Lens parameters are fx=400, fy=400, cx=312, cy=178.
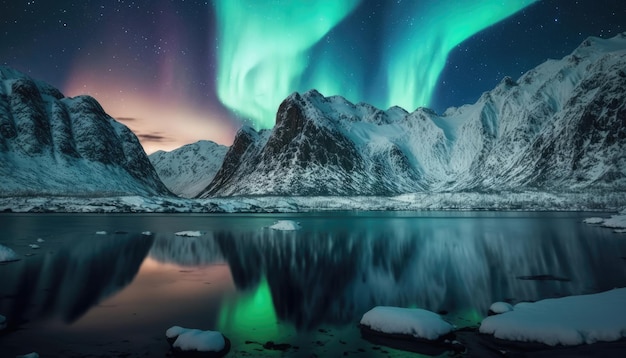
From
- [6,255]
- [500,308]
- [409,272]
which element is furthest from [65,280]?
[500,308]

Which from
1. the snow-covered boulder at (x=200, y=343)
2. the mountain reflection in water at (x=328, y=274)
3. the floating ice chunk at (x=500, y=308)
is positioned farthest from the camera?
the mountain reflection in water at (x=328, y=274)

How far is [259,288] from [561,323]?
67.1 feet

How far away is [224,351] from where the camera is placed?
16.7m

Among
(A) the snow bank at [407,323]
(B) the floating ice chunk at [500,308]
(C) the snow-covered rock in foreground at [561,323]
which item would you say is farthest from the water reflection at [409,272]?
(C) the snow-covered rock in foreground at [561,323]

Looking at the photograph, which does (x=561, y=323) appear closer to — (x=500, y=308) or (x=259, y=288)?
(x=500, y=308)

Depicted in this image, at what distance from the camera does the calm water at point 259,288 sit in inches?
749

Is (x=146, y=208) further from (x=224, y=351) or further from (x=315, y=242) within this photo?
(x=224, y=351)

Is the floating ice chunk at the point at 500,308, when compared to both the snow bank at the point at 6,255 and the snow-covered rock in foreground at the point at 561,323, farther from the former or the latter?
the snow bank at the point at 6,255

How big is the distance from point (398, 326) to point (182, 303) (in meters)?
14.9

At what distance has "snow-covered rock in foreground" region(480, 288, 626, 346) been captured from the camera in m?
17.1

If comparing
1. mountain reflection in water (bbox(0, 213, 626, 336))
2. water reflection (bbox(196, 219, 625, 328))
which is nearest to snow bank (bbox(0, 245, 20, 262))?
mountain reflection in water (bbox(0, 213, 626, 336))

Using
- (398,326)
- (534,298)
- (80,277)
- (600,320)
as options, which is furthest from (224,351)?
(80,277)

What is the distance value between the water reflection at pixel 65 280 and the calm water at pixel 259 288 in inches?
3.9

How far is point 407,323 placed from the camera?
61.7 feet
